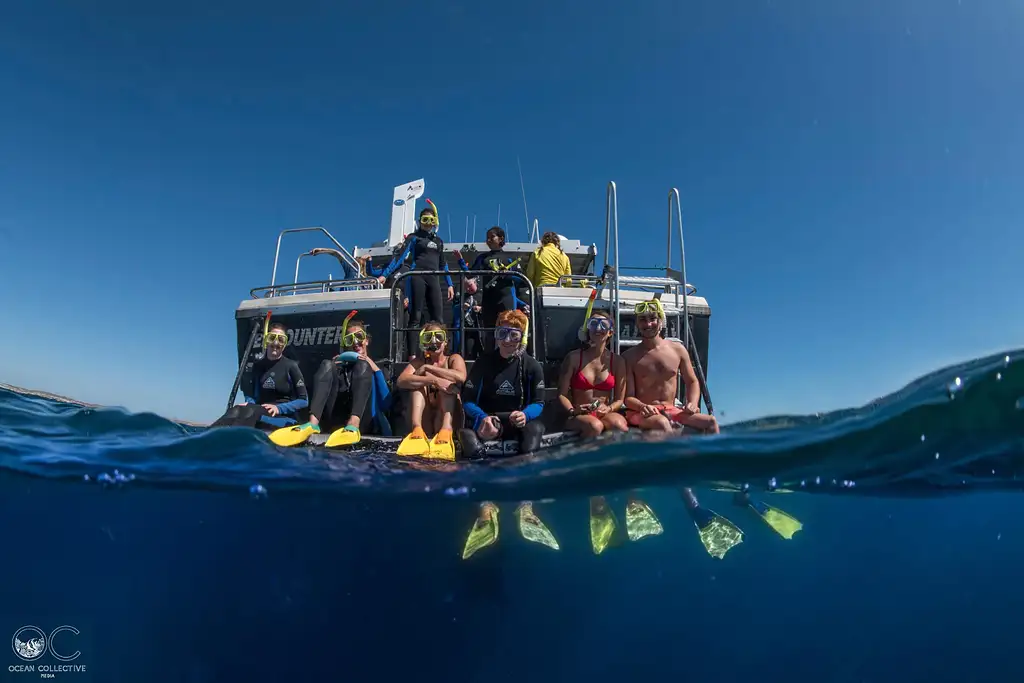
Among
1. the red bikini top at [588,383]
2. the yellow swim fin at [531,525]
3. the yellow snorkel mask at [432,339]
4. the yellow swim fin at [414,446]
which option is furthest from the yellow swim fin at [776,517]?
the yellow snorkel mask at [432,339]

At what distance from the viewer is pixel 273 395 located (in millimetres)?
6309

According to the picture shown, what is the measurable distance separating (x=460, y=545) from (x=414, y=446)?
634 cm

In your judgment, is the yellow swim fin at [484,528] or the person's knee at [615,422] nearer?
the person's knee at [615,422]

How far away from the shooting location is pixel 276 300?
764 centimetres

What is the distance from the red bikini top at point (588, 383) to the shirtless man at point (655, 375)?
257 mm

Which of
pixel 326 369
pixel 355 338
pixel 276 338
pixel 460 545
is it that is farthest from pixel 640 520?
pixel 276 338

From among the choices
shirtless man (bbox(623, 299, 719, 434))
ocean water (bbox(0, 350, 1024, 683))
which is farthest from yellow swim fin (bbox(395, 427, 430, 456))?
shirtless man (bbox(623, 299, 719, 434))

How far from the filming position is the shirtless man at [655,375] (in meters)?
5.38

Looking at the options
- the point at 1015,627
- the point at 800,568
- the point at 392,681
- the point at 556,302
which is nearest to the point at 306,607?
the point at 392,681

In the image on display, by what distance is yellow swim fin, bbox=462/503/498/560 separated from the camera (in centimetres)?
776

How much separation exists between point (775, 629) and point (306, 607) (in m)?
27.6

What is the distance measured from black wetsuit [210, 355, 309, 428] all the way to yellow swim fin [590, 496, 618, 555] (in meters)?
4.56

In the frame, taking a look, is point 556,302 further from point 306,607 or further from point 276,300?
point 306,607

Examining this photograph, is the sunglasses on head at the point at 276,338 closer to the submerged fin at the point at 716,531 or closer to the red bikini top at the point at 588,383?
the red bikini top at the point at 588,383
